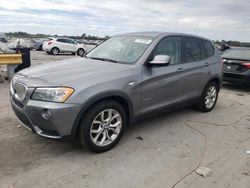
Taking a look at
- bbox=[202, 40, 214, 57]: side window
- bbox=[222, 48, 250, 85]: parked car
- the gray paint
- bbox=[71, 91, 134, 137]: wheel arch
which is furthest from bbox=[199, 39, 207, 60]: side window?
bbox=[222, 48, 250, 85]: parked car

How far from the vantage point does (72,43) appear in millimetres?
25125

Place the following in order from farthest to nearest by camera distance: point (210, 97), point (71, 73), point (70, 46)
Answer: point (70, 46)
point (210, 97)
point (71, 73)

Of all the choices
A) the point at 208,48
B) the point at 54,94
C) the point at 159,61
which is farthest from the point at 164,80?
the point at 208,48

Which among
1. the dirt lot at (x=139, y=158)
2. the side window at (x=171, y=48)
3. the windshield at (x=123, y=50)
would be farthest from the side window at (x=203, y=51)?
the windshield at (x=123, y=50)

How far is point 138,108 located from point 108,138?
2.24ft

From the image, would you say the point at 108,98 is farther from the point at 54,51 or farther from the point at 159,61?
the point at 54,51

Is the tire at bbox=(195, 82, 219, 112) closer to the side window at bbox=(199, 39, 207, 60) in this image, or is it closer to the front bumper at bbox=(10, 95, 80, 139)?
the side window at bbox=(199, 39, 207, 60)

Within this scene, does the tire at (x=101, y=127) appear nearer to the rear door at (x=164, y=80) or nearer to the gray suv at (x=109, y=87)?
the gray suv at (x=109, y=87)

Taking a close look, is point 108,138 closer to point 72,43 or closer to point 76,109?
point 76,109

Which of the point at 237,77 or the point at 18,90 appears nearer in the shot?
the point at 18,90

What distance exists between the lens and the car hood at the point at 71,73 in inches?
147

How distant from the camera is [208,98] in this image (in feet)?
20.7

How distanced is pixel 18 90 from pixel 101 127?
1296 millimetres

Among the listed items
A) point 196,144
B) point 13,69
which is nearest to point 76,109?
point 196,144
